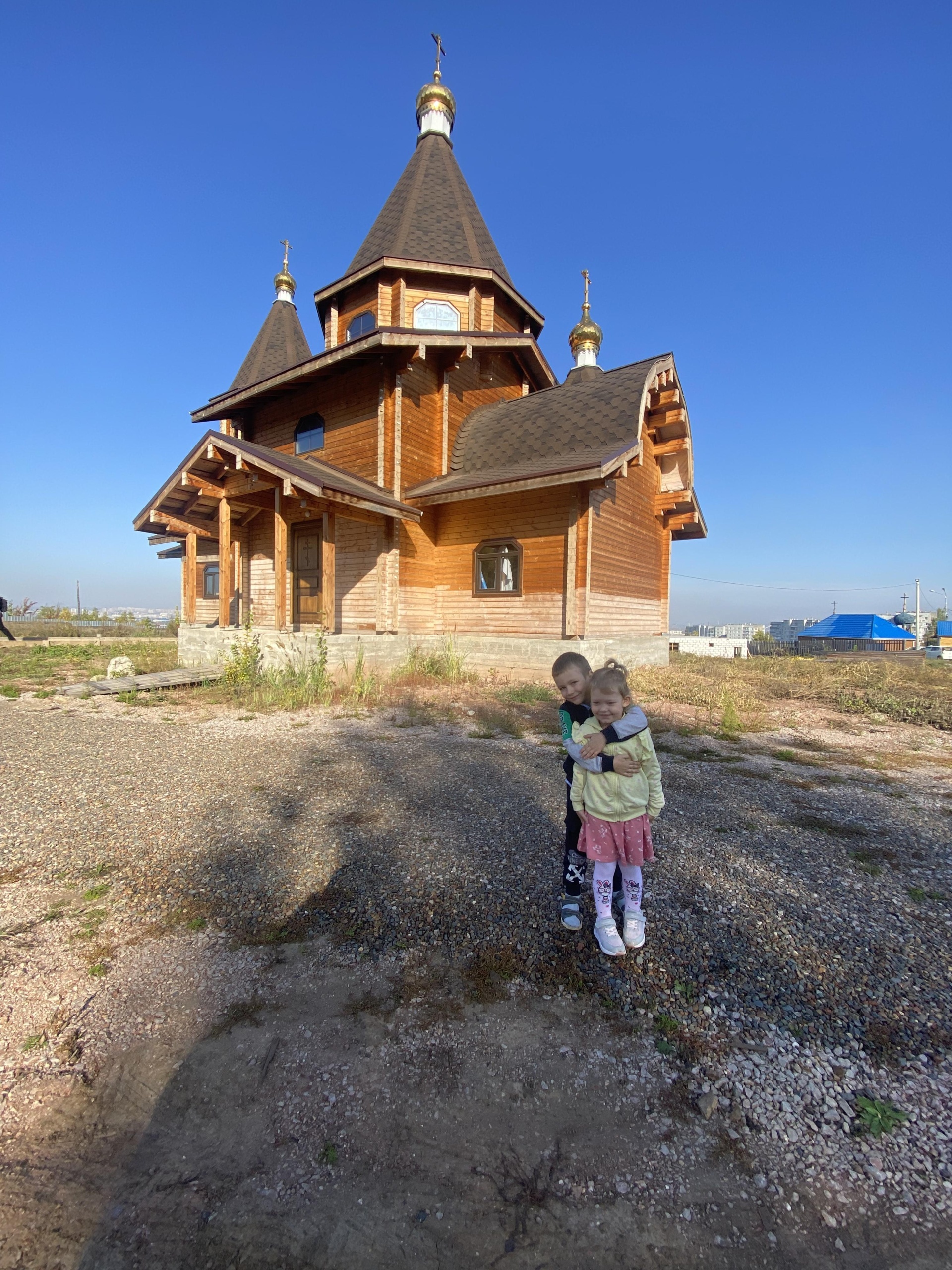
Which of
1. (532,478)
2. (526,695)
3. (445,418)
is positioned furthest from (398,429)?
(526,695)

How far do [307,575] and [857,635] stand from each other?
38209 millimetres

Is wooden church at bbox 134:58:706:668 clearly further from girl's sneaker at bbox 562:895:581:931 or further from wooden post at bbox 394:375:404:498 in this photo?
girl's sneaker at bbox 562:895:581:931

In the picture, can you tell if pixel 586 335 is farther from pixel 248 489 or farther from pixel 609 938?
pixel 609 938

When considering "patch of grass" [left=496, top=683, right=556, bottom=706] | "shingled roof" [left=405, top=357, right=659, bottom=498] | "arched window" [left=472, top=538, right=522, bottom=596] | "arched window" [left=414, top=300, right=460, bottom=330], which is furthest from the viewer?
"arched window" [left=414, top=300, right=460, bottom=330]

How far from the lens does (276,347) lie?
1983 centimetres

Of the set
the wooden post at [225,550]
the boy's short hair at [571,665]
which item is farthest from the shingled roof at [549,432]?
the boy's short hair at [571,665]

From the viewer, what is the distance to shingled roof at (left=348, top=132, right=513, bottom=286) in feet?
48.0

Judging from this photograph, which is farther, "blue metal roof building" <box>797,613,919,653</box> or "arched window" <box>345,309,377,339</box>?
"blue metal roof building" <box>797,613,919,653</box>

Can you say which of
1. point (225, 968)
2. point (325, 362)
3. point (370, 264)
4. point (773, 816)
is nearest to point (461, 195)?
point (370, 264)

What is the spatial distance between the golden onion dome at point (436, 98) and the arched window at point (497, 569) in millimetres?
15945

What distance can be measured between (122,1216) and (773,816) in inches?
177

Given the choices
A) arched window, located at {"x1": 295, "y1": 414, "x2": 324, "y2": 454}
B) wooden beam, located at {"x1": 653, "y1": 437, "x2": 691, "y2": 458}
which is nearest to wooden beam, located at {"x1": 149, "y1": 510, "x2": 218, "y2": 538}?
arched window, located at {"x1": 295, "y1": 414, "x2": 324, "y2": 454}

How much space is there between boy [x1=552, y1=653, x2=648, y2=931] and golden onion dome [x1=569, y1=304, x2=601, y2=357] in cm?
1898

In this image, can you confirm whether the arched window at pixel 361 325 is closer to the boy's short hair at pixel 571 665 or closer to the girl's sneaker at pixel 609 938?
the boy's short hair at pixel 571 665
